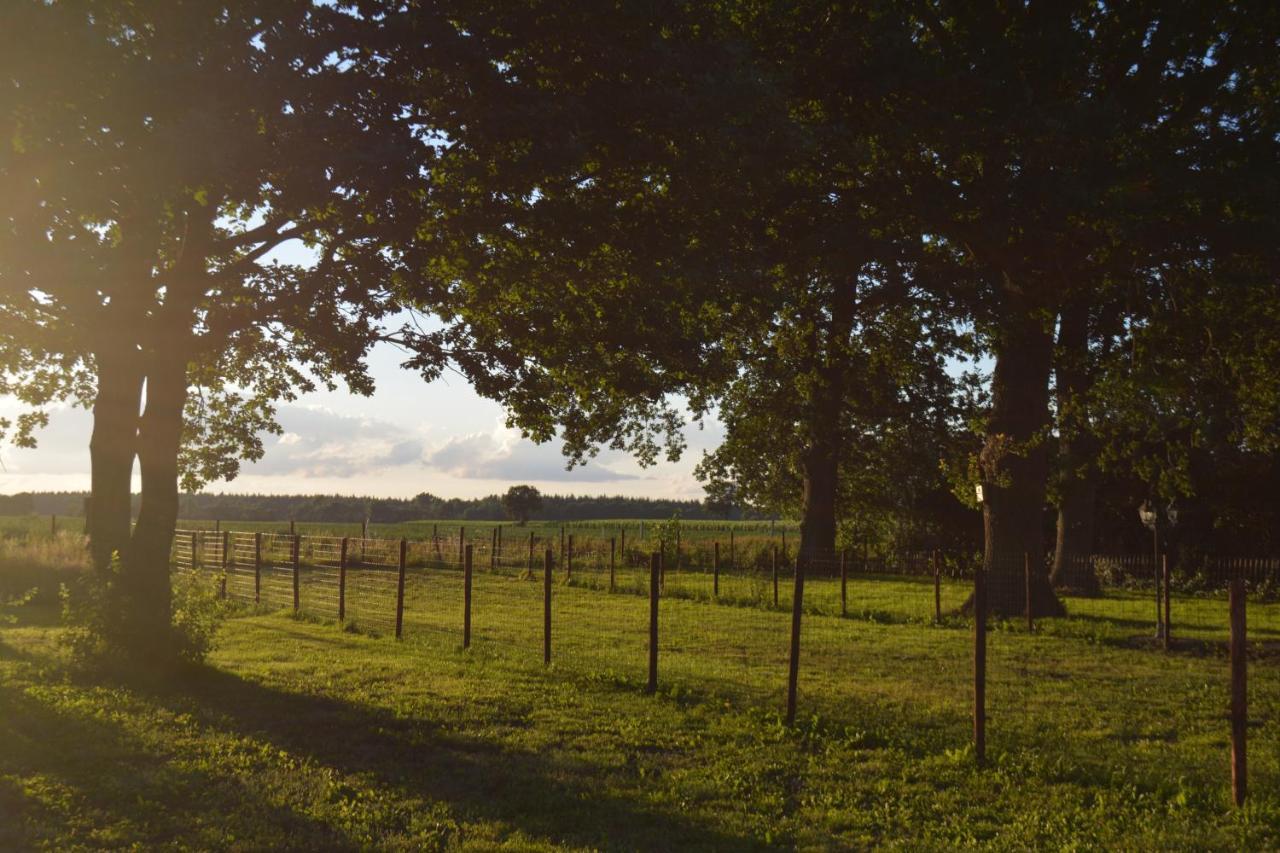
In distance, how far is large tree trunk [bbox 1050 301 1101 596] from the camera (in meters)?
22.7

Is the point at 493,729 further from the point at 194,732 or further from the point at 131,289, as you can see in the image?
the point at 131,289

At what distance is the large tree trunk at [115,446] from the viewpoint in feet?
53.5

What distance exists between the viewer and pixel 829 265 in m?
16.2

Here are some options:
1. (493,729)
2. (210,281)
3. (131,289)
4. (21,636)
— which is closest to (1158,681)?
(493,729)

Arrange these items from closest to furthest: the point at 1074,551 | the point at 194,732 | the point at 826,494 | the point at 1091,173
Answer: the point at 194,732 → the point at 1091,173 → the point at 1074,551 → the point at 826,494

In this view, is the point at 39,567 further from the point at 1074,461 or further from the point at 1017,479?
the point at 1074,461

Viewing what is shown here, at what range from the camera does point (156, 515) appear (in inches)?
568

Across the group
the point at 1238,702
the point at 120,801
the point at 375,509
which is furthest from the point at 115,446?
the point at 375,509

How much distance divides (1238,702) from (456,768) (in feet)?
22.3

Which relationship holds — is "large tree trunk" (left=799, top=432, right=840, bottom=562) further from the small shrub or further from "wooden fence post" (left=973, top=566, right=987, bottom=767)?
"wooden fence post" (left=973, top=566, right=987, bottom=767)

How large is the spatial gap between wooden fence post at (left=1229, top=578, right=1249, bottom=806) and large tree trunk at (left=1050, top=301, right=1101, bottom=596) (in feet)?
45.1

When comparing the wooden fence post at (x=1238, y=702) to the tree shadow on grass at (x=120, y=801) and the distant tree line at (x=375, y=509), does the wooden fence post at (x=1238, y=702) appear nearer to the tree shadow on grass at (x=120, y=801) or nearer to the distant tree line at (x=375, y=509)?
the tree shadow on grass at (x=120, y=801)

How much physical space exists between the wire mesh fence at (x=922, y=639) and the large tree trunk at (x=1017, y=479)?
118 millimetres

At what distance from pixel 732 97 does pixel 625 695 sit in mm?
7540
